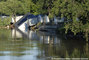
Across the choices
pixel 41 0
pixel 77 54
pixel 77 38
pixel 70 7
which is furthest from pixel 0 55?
pixel 41 0

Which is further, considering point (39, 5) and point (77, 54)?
point (39, 5)

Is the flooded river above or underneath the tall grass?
underneath

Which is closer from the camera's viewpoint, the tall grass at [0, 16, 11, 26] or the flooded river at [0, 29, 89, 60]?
the flooded river at [0, 29, 89, 60]

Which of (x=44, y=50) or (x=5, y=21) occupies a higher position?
(x=5, y=21)

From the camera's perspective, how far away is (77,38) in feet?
110

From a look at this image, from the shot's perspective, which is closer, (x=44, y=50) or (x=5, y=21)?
(x=44, y=50)

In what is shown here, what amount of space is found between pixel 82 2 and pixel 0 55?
33.0 ft

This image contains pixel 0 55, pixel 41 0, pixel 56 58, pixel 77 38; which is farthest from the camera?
pixel 41 0

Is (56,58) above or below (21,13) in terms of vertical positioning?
below

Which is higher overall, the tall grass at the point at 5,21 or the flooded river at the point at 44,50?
the tall grass at the point at 5,21

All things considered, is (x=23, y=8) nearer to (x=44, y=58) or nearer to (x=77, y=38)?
(x=77, y=38)

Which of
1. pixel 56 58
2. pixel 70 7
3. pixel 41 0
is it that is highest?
pixel 41 0

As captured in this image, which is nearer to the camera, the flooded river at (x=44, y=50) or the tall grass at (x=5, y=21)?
the flooded river at (x=44, y=50)

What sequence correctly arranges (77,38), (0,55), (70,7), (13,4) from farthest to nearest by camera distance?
1. (13,4)
2. (77,38)
3. (70,7)
4. (0,55)
